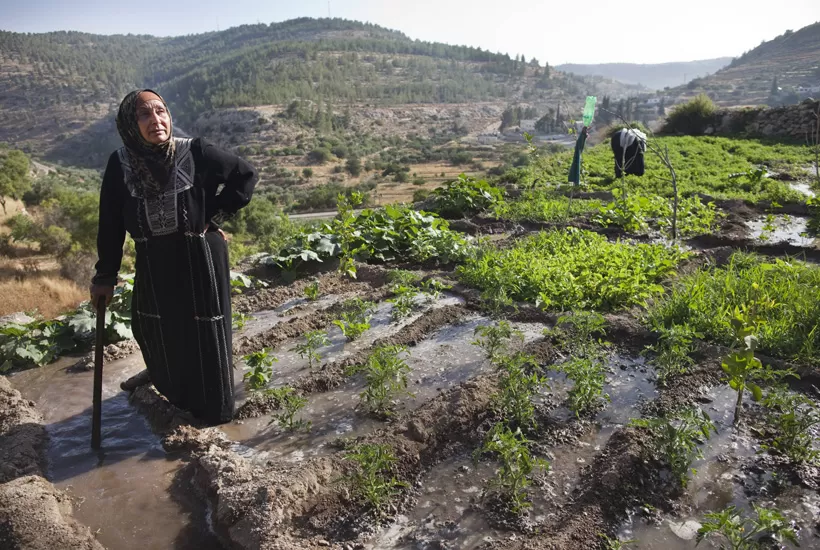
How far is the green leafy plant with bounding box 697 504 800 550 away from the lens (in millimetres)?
1766

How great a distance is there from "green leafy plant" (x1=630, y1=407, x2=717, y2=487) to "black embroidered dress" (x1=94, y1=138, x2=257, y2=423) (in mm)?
2051

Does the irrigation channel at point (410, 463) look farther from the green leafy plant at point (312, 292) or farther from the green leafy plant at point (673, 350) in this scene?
the green leafy plant at point (312, 292)

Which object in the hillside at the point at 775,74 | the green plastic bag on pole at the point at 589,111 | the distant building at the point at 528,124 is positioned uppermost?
the hillside at the point at 775,74

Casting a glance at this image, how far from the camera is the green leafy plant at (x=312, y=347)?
329 centimetres

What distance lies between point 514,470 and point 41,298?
962 centimetres

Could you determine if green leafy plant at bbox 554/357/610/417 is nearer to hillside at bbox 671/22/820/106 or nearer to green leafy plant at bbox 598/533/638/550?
green leafy plant at bbox 598/533/638/550

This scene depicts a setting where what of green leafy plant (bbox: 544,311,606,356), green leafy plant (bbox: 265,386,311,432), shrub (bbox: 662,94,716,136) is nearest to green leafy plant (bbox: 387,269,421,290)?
green leafy plant (bbox: 544,311,606,356)

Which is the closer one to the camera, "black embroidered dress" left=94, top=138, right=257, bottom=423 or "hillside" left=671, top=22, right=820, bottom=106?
"black embroidered dress" left=94, top=138, right=257, bottom=423

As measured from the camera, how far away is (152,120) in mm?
2322

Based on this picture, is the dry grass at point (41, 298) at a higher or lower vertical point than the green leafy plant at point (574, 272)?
lower

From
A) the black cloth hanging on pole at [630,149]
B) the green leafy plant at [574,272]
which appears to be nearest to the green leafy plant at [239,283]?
the green leafy plant at [574,272]

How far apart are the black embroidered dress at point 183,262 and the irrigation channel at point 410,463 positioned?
0.28m

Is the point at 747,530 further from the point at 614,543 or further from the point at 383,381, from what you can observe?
the point at 383,381

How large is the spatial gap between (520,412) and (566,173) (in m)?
8.59
